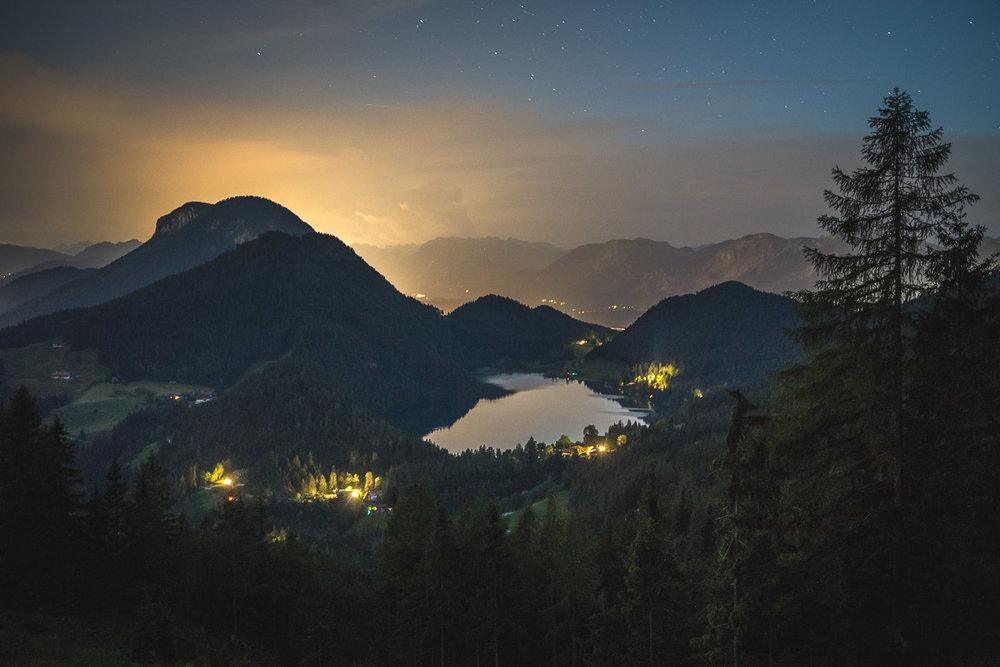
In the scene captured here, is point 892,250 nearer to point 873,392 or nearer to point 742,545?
point 873,392

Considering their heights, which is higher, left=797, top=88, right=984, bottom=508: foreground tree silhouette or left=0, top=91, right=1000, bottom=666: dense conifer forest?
left=797, top=88, right=984, bottom=508: foreground tree silhouette

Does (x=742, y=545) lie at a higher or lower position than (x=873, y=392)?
lower

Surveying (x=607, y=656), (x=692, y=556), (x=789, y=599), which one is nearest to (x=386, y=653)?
(x=607, y=656)

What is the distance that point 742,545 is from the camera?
17438 mm

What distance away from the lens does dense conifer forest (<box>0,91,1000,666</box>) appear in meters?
14.3

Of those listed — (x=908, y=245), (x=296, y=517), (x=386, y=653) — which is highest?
(x=908, y=245)

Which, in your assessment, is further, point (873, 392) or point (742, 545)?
point (742, 545)

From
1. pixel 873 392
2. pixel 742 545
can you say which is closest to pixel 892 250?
pixel 873 392

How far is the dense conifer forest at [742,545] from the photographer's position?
46.9ft

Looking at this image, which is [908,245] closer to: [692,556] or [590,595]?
[590,595]

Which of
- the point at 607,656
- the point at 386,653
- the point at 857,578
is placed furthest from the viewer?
the point at 386,653

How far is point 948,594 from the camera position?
13484 millimetres

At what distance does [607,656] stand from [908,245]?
2070 cm

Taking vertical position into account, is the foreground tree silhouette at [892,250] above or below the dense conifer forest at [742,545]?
above
